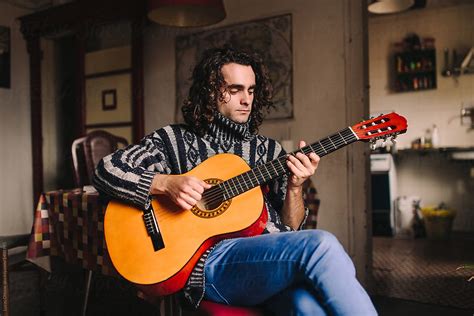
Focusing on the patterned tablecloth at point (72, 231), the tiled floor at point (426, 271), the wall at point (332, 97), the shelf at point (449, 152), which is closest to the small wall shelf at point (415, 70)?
the shelf at point (449, 152)

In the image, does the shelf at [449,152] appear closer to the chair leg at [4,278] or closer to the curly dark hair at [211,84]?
the curly dark hair at [211,84]

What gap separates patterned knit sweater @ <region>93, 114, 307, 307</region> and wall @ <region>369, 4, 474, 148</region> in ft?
12.8

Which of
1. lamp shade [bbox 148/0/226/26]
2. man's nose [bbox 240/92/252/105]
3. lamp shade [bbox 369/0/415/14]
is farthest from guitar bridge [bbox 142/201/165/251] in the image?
lamp shade [bbox 369/0/415/14]

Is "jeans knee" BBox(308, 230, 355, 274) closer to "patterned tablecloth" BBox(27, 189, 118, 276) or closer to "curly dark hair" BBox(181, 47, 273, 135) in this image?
"curly dark hair" BBox(181, 47, 273, 135)

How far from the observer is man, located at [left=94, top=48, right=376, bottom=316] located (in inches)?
39.4

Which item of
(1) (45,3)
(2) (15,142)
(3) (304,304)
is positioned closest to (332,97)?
(3) (304,304)

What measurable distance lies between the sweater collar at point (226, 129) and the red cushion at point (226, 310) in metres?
0.54

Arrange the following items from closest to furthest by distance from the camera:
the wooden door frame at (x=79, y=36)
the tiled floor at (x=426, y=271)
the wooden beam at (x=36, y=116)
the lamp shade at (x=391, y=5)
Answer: the tiled floor at (x=426, y=271)
the lamp shade at (x=391, y=5)
the wooden door frame at (x=79, y=36)
the wooden beam at (x=36, y=116)

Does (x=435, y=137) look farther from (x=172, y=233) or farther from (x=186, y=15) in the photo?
(x=172, y=233)

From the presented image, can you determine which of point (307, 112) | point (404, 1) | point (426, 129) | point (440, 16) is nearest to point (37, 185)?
point (307, 112)

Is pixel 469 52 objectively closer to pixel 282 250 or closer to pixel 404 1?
pixel 404 1

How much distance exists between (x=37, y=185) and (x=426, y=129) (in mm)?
4461

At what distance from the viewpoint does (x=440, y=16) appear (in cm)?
528

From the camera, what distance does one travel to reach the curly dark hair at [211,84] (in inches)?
57.5
